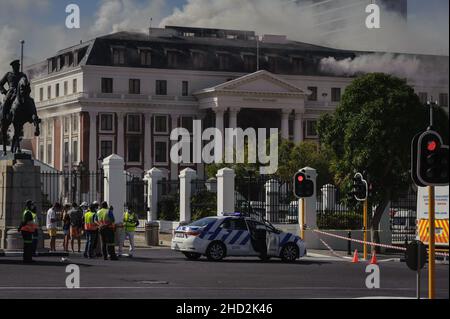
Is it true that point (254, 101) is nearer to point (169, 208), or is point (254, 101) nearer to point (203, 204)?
point (169, 208)

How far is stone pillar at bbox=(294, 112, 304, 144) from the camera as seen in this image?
209 feet

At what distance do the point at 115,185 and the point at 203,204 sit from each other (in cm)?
431

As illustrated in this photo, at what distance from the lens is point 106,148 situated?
61969 mm

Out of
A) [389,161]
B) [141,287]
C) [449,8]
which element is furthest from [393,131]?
[449,8]

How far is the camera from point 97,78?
43.7 m

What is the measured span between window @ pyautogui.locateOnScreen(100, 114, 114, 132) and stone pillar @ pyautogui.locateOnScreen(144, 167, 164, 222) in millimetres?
17463

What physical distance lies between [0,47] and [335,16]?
17.9 ft

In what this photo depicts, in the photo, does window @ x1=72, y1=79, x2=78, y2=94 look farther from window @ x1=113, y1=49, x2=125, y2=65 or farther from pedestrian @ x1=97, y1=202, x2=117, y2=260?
pedestrian @ x1=97, y1=202, x2=117, y2=260

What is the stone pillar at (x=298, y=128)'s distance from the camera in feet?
209

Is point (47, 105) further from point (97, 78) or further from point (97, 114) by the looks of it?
point (97, 114)

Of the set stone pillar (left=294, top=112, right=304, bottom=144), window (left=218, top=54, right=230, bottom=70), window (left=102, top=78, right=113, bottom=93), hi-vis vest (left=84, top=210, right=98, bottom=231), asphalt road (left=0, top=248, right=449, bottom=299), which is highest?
window (left=102, top=78, right=113, bottom=93)

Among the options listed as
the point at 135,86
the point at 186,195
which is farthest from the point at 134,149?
the point at 186,195

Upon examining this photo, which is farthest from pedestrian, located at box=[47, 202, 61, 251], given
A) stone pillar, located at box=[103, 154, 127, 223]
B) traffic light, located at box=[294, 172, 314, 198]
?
traffic light, located at box=[294, 172, 314, 198]

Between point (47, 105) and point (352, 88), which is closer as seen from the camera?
point (47, 105)
